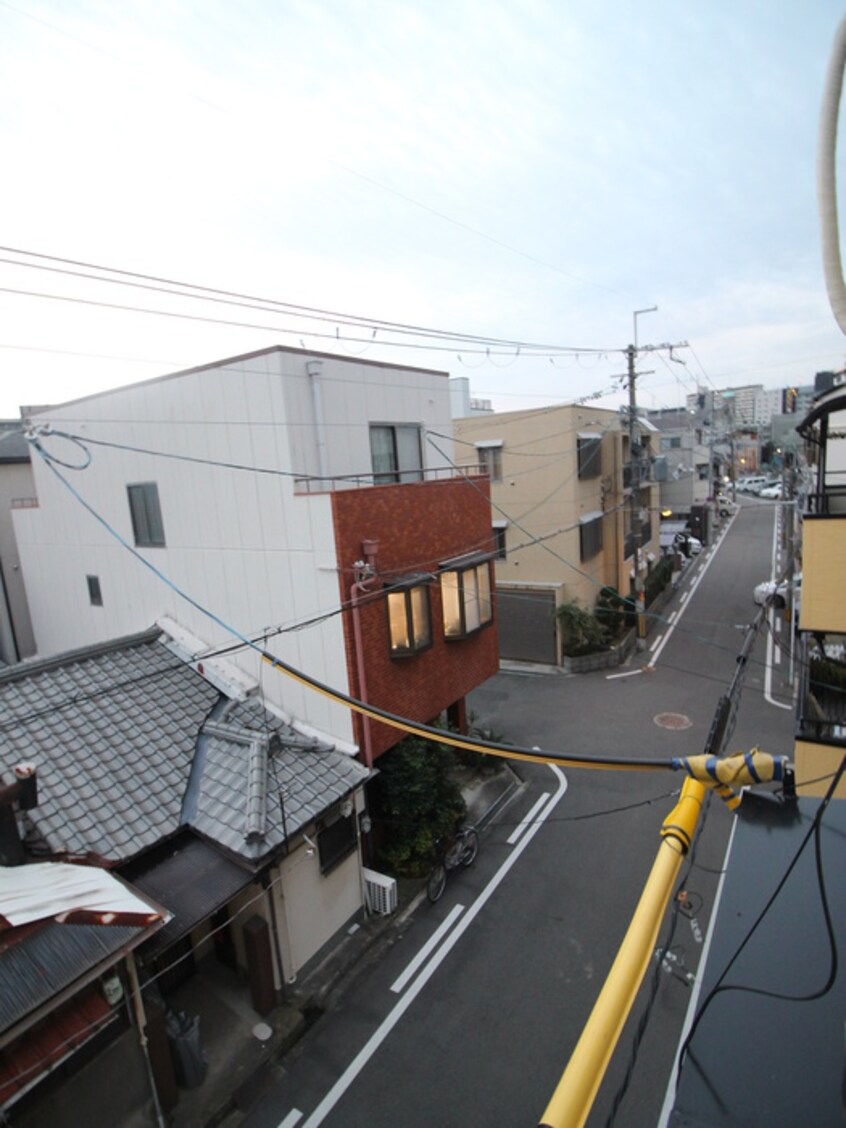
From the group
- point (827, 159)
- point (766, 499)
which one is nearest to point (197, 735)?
point (827, 159)

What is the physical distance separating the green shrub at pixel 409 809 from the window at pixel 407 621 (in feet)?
6.43

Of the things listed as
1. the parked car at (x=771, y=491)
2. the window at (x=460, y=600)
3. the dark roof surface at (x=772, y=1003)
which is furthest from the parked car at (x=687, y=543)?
the dark roof surface at (x=772, y=1003)

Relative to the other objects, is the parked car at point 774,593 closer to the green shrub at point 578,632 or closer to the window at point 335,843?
the green shrub at point 578,632

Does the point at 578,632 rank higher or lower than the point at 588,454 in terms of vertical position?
lower

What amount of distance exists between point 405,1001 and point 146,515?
1045 centimetres

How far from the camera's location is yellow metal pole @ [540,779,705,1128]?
54.1 inches

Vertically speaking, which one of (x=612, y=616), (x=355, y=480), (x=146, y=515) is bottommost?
(x=612, y=616)

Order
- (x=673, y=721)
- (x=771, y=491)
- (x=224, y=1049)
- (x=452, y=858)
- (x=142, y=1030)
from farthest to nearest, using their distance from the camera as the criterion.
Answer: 1. (x=771, y=491)
2. (x=673, y=721)
3. (x=452, y=858)
4. (x=224, y=1049)
5. (x=142, y=1030)

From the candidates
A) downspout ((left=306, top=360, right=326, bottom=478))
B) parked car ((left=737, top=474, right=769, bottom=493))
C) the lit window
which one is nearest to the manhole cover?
downspout ((left=306, top=360, right=326, bottom=478))

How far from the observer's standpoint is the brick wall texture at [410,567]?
1072cm

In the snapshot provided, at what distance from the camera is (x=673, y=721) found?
18.6 meters

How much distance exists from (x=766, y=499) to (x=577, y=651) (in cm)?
6206

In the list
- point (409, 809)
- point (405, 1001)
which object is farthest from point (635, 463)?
point (405, 1001)

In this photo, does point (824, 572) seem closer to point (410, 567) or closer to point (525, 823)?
point (410, 567)
